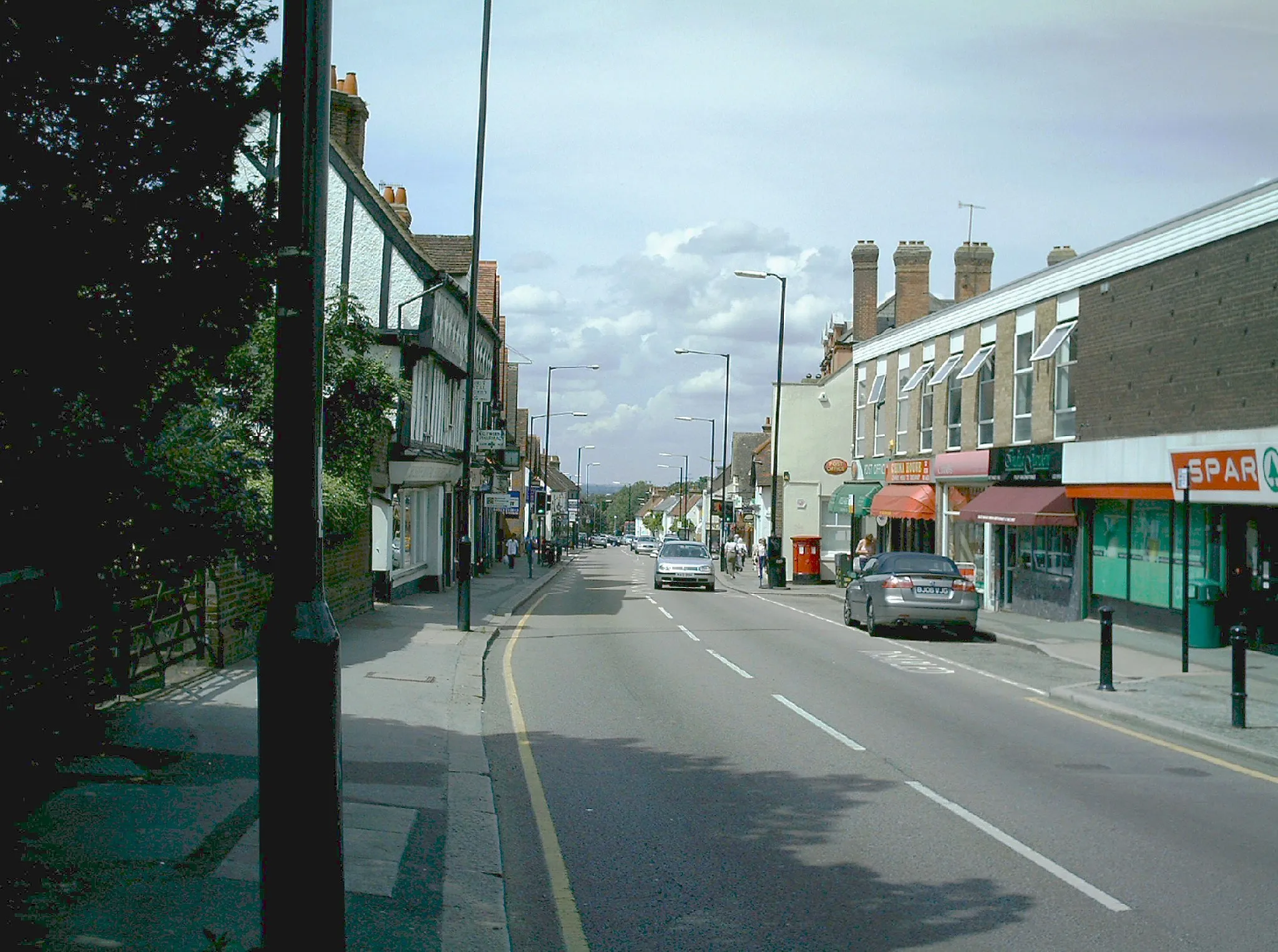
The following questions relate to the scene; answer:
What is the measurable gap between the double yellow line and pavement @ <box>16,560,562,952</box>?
1.01 feet

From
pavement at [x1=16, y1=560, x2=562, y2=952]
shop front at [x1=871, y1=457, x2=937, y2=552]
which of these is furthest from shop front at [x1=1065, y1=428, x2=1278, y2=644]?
pavement at [x1=16, y1=560, x2=562, y2=952]

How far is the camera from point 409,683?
13656 mm

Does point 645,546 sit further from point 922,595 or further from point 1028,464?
point 922,595

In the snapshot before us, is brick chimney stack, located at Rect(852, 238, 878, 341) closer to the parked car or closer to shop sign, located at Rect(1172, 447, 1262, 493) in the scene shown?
shop sign, located at Rect(1172, 447, 1262, 493)

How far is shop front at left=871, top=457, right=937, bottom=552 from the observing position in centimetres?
3161

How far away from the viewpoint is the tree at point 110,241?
5.16 m

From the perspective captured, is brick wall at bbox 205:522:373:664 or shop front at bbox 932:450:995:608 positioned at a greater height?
shop front at bbox 932:450:995:608

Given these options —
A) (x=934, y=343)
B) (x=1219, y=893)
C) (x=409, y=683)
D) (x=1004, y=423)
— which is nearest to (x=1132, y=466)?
(x=1004, y=423)

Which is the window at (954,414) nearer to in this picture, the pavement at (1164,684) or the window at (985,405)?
the window at (985,405)

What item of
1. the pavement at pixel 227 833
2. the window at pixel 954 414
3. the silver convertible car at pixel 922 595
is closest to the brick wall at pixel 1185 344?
the silver convertible car at pixel 922 595

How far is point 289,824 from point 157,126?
→ 3458 mm

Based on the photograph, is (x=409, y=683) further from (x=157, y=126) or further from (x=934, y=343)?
(x=934, y=343)

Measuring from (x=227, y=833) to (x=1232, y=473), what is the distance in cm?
1584

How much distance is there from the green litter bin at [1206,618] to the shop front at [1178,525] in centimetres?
4
